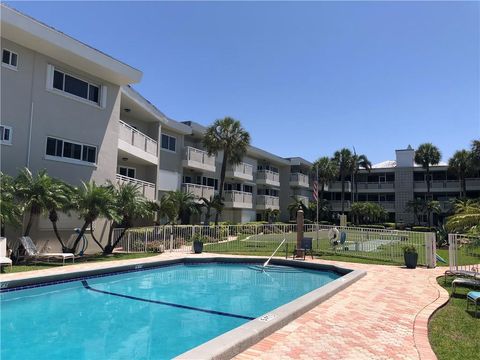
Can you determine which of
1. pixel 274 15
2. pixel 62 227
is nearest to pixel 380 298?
pixel 274 15

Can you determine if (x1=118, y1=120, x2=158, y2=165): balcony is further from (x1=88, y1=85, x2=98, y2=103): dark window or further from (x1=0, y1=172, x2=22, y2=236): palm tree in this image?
(x1=0, y1=172, x2=22, y2=236): palm tree

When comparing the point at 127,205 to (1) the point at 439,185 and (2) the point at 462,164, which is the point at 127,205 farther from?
(1) the point at 439,185

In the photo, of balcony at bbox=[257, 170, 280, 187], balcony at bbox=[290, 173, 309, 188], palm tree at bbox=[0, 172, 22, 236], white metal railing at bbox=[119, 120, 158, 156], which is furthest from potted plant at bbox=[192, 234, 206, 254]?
Answer: balcony at bbox=[290, 173, 309, 188]

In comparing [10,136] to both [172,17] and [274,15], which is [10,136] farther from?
[274,15]

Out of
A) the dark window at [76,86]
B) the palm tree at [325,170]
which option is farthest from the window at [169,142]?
the palm tree at [325,170]

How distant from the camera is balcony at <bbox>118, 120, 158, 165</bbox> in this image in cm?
2306

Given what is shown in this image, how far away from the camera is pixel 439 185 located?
5409 cm

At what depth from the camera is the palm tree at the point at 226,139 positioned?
33.6 metres

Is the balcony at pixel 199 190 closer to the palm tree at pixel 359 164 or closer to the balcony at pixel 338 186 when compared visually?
the palm tree at pixel 359 164

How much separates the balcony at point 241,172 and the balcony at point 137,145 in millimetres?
13155

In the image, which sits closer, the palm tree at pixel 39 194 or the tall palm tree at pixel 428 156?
the palm tree at pixel 39 194

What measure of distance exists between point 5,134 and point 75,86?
462 cm

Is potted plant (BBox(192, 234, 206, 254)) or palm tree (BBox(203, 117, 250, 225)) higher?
palm tree (BBox(203, 117, 250, 225))

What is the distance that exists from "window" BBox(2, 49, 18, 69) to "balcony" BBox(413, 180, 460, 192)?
52312mm
